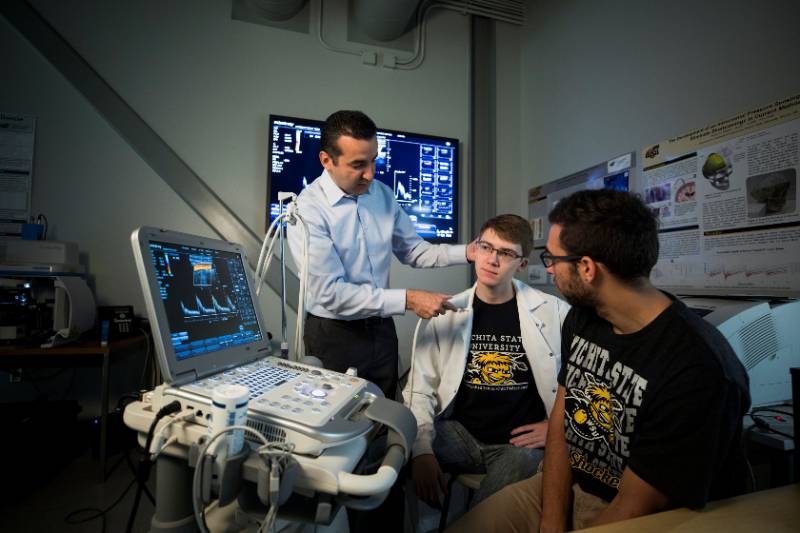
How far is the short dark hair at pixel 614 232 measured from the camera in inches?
37.8

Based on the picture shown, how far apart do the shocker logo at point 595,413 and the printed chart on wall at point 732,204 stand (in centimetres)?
98

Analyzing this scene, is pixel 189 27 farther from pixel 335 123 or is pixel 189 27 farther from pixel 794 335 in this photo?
Result: pixel 794 335

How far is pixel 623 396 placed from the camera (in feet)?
3.06

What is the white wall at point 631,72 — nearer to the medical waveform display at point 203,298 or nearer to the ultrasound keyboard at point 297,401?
the ultrasound keyboard at point 297,401

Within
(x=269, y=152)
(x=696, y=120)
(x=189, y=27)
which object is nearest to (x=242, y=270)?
(x=269, y=152)

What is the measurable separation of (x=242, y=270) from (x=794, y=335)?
1.76 meters

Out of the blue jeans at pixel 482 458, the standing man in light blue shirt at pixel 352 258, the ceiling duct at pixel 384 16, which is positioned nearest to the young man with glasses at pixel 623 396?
the blue jeans at pixel 482 458

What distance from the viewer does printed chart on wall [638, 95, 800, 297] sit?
1420 mm

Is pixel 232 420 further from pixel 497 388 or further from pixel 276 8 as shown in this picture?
pixel 276 8

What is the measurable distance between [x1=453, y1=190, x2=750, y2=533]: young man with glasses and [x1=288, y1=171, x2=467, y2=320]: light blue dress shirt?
0.59 meters

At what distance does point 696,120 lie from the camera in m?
1.74

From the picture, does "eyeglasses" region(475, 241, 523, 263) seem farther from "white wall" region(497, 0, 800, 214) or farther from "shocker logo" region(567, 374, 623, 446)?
"white wall" region(497, 0, 800, 214)

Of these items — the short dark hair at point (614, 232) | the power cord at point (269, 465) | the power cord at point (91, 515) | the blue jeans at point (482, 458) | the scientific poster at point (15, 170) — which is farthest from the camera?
the scientific poster at point (15, 170)

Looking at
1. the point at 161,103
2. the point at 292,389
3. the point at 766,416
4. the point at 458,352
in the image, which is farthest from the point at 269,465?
the point at 161,103
